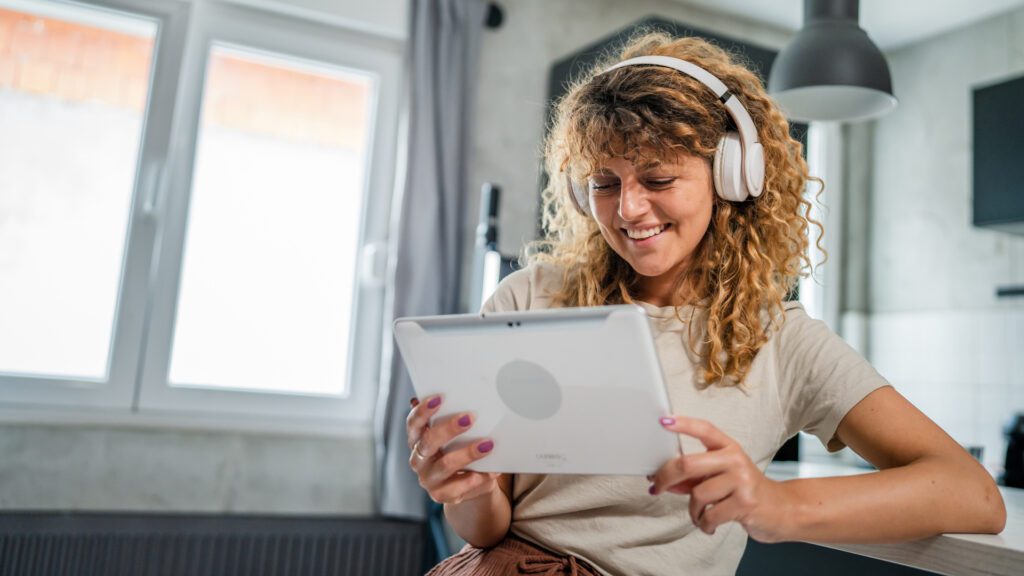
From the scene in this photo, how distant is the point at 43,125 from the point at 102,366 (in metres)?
0.74

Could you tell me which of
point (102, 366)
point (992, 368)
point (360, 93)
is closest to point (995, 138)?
point (992, 368)

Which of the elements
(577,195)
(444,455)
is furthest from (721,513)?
(577,195)

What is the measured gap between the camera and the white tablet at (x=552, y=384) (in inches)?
28.4

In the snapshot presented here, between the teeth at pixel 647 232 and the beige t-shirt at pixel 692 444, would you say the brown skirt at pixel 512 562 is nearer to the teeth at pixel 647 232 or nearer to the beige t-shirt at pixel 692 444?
the beige t-shirt at pixel 692 444

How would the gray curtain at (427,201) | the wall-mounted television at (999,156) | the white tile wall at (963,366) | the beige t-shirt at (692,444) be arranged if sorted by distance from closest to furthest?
the beige t-shirt at (692,444) < the wall-mounted television at (999,156) < the gray curtain at (427,201) < the white tile wall at (963,366)

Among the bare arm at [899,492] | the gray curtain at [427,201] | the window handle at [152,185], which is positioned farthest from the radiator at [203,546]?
the bare arm at [899,492]

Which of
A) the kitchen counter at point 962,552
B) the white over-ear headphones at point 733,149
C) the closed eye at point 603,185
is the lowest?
the kitchen counter at point 962,552

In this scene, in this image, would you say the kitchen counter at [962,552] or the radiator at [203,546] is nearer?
the kitchen counter at [962,552]

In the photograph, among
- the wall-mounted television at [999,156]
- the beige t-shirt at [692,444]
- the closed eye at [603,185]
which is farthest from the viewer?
the wall-mounted television at [999,156]

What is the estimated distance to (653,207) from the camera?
101 cm

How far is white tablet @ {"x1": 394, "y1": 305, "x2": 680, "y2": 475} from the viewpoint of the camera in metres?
0.72

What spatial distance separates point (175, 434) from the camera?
2.32 meters

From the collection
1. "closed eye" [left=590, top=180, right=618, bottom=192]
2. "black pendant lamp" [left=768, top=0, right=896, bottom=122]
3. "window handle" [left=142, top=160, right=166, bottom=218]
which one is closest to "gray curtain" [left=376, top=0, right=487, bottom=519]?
"window handle" [left=142, top=160, right=166, bottom=218]

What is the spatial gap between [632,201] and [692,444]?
31 cm
